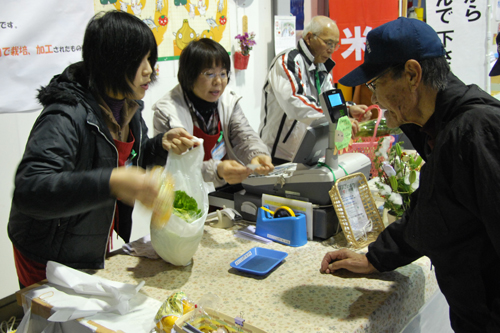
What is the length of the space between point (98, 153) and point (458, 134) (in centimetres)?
105

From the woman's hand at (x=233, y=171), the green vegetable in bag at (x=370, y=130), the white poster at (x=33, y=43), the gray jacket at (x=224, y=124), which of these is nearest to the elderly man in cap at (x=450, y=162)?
the woman's hand at (x=233, y=171)

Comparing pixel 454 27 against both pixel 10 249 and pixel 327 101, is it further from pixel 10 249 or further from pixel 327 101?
pixel 10 249

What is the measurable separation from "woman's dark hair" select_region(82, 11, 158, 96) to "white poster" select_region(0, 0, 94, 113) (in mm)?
1223

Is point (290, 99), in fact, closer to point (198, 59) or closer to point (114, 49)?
point (198, 59)

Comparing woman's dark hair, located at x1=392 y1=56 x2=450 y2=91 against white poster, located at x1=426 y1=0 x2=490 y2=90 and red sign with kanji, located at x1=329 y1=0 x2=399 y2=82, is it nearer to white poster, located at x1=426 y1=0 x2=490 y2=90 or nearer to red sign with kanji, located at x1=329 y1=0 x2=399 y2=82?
white poster, located at x1=426 y1=0 x2=490 y2=90

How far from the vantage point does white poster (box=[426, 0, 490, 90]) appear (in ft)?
11.1

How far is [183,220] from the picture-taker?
1.27 metres

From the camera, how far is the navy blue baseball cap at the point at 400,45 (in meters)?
1.05

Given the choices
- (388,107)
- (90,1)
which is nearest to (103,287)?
(388,107)

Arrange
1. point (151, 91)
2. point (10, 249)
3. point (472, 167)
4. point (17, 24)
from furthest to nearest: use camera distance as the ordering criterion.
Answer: point (151, 91)
point (10, 249)
point (17, 24)
point (472, 167)

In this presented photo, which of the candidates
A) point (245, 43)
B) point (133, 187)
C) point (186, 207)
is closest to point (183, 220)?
point (186, 207)

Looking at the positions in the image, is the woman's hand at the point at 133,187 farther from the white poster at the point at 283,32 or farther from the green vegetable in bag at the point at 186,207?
the white poster at the point at 283,32

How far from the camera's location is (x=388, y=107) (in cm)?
116

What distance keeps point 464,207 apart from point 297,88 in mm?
1889
